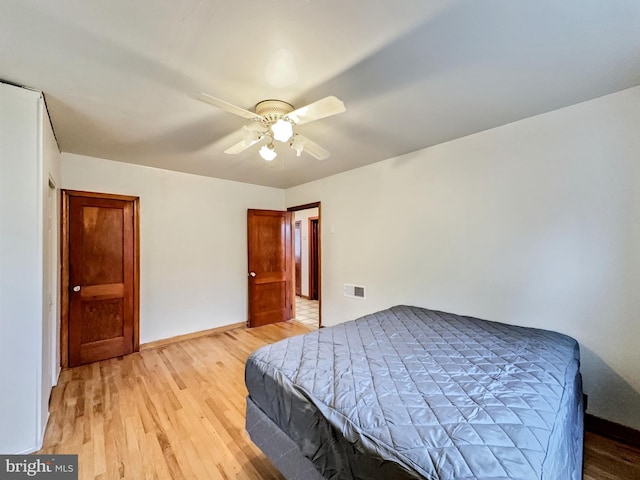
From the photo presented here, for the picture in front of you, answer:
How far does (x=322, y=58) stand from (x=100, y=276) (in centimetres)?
355

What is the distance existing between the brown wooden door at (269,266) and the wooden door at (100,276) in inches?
65.6

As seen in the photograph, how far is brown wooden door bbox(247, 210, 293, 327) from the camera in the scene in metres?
4.59

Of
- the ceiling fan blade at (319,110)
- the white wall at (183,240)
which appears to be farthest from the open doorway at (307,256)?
the ceiling fan blade at (319,110)

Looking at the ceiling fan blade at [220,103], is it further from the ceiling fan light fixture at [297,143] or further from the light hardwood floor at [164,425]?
the light hardwood floor at [164,425]

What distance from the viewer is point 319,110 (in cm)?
168

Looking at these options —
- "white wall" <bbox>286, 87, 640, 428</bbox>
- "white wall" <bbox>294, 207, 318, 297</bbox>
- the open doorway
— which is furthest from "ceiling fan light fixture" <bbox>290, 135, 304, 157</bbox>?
"white wall" <bbox>294, 207, 318, 297</bbox>

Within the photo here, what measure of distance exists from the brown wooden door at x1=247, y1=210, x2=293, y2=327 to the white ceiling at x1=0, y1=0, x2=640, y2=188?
237 centimetres

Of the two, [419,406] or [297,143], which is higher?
[297,143]

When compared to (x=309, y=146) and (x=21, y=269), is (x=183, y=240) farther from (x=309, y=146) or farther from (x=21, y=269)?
(x=309, y=146)

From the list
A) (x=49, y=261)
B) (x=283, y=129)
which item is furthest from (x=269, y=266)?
(x=283, y=129)

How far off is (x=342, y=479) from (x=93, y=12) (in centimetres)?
232

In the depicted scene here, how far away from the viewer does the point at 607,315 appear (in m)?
1.98

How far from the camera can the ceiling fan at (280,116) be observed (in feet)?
5.19

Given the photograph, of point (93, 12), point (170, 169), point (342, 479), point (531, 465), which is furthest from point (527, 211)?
point (170, 169)
